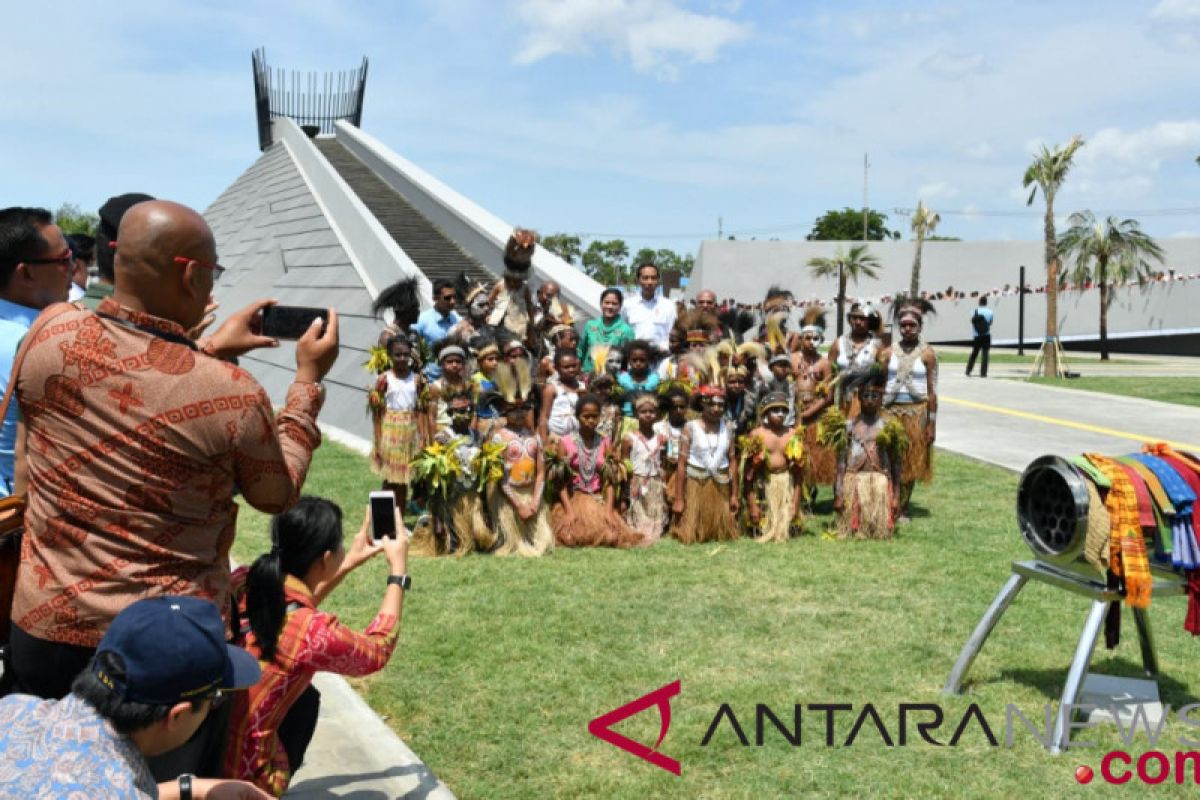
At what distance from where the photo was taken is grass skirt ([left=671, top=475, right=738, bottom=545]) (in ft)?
26.1

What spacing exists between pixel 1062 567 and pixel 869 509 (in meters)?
3.43

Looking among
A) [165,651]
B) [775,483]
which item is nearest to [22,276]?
[165,651]

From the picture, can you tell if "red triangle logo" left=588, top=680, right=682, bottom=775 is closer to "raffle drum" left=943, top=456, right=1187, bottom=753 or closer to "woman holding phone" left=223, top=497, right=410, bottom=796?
"raffle drum" left=943, top=456, right=1187, bottom=753

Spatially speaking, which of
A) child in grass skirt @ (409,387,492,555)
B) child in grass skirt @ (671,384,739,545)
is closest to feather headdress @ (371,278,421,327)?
child in grass skirt @ (409,387,492,555)

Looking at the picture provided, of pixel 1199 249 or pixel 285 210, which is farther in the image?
pixel 1199 249

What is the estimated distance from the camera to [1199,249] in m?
38.7

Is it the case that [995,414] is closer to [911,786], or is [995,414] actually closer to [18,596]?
[911,786]

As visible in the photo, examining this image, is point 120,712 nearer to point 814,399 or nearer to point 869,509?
→ point 869,509

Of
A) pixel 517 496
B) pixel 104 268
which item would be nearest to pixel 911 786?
pixel 104 268

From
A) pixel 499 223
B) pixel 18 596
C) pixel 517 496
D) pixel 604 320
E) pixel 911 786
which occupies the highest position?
pixel 499 223

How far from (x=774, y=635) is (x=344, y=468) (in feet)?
19.8

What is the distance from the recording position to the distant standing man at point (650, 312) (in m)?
9.81

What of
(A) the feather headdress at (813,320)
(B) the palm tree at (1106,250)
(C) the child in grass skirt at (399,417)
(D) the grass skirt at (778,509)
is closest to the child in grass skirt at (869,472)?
(D) the grass skirt at (778,509)

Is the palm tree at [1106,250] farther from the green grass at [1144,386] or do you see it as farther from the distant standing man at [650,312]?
the distant standing man at [650,312]
